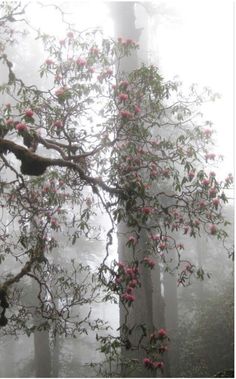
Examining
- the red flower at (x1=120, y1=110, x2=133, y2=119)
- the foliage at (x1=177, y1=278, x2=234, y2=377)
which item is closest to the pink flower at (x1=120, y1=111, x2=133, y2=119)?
the red flower at (x1=120, y1=110, x2=133, y2=119)

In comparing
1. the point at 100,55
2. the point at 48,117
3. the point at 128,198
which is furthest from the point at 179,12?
the point at 128,198

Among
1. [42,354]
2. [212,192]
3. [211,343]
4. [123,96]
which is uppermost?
Answer: [123,96]

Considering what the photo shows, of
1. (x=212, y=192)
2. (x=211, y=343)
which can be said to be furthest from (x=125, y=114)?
(x=211, y=343)

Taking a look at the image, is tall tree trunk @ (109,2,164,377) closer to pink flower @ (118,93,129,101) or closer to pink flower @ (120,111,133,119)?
pink flower @ (120,111,133,119)

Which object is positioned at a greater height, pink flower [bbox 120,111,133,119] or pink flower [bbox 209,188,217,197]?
pink flower [bbox 120,111,133,119]

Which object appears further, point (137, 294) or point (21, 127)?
point (137, 294)

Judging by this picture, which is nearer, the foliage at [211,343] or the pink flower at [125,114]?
the pink flower at [125,114]

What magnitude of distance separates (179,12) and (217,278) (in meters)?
11.0

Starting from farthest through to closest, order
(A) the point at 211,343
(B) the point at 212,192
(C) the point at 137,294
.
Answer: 1. (A) the point at 211,343
2. (C) the point at 137,294
3. (B) the point at 212,192

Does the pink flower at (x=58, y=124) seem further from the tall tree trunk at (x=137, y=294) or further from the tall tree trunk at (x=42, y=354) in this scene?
the tall tree trunk at (x=42, y=354)

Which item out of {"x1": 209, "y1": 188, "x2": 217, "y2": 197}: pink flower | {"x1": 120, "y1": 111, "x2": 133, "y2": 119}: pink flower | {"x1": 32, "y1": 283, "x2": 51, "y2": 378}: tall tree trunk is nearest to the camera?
{"x1": 120, "y1": 111, "x2": 133, "y2": 119}: pink flower

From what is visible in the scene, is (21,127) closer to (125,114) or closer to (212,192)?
(125,114)

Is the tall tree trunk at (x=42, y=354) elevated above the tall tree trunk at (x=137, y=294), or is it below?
below

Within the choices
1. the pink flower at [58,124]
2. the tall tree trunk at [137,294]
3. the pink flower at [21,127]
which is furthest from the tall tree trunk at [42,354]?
→ the pink flower at [21,127]
